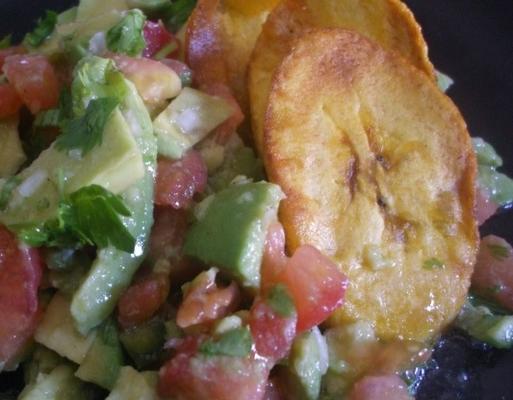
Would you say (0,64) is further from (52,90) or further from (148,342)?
(148,342)

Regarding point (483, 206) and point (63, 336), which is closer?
point (63, 336)

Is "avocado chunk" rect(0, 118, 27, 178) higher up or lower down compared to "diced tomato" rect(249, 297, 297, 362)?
higher up

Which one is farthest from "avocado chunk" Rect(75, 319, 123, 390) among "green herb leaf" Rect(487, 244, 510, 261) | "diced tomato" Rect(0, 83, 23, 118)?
"green herb leaf" Rect(487, 244, 510, 261)

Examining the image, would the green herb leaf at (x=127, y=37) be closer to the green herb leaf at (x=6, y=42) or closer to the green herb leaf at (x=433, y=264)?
the green herb leaf at (x=6, y=42)

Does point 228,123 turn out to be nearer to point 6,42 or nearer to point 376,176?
point 376,176

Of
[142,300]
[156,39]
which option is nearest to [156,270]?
[142,300]

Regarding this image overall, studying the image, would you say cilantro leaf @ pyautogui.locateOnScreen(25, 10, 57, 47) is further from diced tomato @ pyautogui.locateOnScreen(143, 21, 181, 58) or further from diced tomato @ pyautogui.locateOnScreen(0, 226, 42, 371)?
diced tomato @ pyautogui.locateOnScreen(0, 226, 42, 371)
